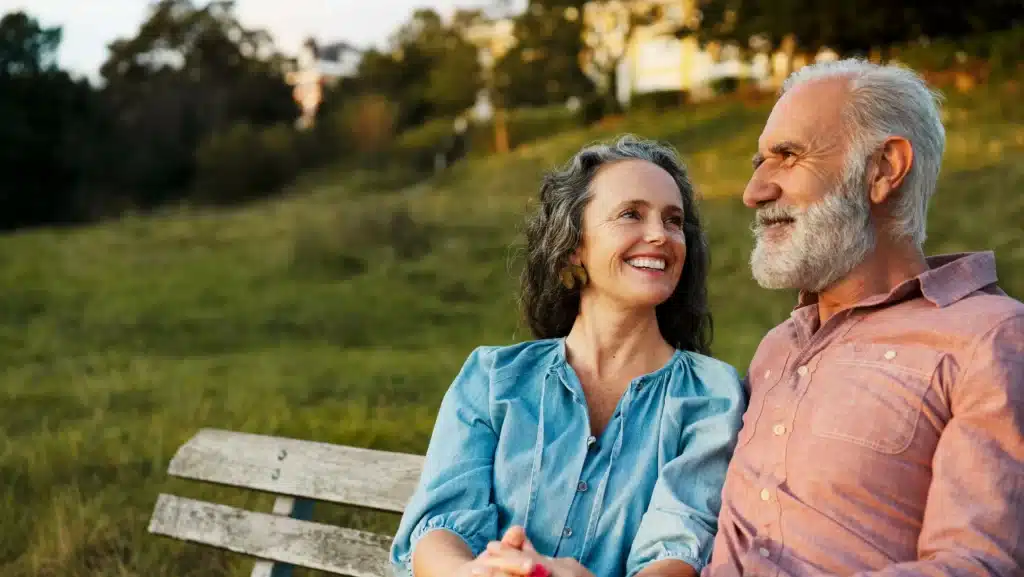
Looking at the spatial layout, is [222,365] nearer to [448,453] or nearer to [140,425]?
[140,425]

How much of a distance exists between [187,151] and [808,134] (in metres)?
46.1

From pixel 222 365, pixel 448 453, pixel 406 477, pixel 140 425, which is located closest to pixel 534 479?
pixel 448 453

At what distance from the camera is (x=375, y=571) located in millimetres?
3297

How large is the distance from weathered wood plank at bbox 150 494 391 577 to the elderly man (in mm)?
1191

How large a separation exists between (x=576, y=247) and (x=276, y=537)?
1.36 metres

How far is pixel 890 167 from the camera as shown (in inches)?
105

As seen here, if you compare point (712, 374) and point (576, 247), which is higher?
point (576, 247)

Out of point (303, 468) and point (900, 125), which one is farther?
point (303, 468)

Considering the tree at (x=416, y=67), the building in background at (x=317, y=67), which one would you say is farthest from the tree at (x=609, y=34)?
the building in background at (x=317, y=67)

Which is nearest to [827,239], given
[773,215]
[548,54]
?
[773,215]

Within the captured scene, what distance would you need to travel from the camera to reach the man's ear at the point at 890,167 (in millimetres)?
2646

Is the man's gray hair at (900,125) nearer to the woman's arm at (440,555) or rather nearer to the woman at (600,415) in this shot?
the woman at (600,415)

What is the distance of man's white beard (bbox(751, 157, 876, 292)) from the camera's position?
2656 mm

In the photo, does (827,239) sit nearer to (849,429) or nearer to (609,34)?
(849,429)
